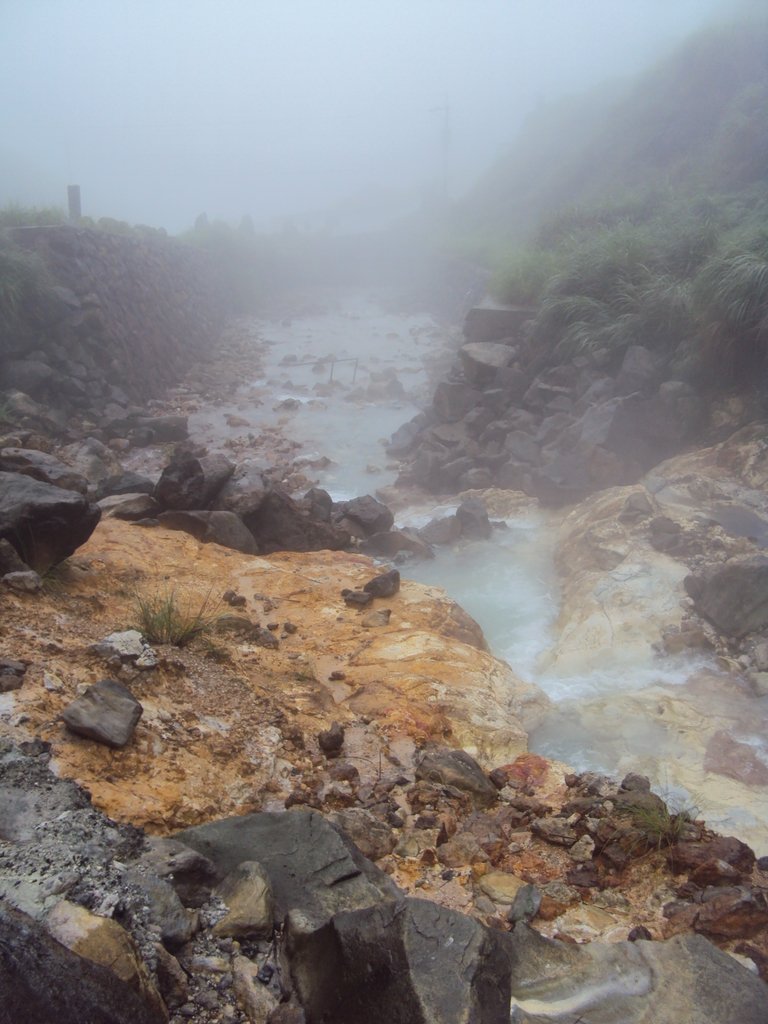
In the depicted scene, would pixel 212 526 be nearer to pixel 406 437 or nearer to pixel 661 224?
pixel 406 437

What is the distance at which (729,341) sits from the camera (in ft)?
30.8

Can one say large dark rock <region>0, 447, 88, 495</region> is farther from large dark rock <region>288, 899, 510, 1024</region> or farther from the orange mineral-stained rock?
large dark rock <region>288, 899, 510, 1024</region>

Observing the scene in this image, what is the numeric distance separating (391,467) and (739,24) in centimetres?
2452

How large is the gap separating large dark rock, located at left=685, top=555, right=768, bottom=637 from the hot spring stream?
1.53 ft

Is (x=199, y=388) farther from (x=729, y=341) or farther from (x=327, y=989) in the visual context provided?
(x=327, y=989)

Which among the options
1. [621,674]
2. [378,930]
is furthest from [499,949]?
[621,674]

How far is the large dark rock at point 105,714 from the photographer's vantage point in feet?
10.2

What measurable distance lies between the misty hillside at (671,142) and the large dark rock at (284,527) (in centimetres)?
1339

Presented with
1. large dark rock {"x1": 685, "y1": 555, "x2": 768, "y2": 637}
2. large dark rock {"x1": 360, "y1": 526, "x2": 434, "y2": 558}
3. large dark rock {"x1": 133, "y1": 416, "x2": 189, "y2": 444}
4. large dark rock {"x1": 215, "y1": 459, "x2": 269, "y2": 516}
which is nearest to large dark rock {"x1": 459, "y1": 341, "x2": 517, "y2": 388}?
large dark rock {"x1": 360, "y1": 526, "x2": 434, "y2": 558}

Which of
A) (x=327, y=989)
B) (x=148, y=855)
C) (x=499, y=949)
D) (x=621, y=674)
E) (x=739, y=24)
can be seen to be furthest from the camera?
(x=739, y=24)

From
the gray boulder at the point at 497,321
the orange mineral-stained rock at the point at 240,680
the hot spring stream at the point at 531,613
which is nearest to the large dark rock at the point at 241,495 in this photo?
the orange mineral-stained rock at the point at 240,680

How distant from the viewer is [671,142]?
953 inches

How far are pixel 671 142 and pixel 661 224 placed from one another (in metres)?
13.4

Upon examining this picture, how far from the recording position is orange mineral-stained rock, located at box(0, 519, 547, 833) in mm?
3174
